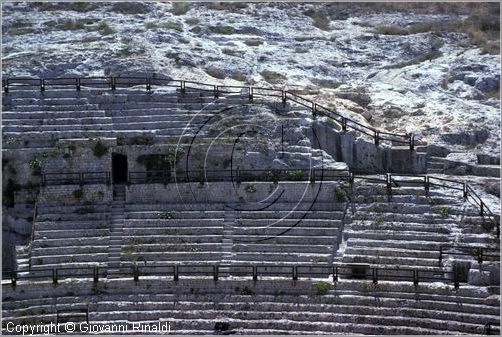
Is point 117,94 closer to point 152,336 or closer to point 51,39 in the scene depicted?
point 51,39

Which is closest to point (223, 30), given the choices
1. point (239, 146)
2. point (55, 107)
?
point (55, 107)

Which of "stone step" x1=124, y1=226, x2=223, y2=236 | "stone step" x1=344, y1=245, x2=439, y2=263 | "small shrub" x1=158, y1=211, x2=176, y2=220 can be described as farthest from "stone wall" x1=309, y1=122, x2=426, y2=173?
"small shrub" x1=158, y1=211, x2=176, y2=220

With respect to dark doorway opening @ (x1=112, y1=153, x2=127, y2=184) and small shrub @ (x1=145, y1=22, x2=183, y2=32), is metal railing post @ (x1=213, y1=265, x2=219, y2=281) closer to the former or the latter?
dark doorway opening @ (x1=112, y1=153, x2=127, y2=184)

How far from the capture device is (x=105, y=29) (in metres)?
43.2

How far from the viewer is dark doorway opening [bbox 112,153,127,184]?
117ft

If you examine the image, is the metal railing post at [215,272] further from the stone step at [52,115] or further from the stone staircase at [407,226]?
the stone step at [52,115]

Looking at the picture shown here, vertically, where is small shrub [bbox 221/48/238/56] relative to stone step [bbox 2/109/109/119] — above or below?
above

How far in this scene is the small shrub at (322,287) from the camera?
29688mm

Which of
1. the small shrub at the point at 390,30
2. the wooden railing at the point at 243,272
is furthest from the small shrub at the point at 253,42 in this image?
the wooden railing at the point at 243,272

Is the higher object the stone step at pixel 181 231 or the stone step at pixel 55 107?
the stone step at pixel 55 107

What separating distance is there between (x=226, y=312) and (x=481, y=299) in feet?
22.6

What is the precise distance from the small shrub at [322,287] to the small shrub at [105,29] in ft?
56.9

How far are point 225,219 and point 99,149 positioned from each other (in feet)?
16.6

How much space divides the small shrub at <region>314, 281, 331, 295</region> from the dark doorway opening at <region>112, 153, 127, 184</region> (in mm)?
8810
